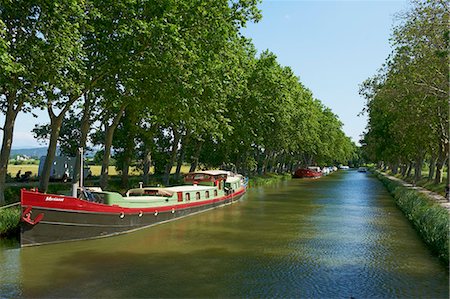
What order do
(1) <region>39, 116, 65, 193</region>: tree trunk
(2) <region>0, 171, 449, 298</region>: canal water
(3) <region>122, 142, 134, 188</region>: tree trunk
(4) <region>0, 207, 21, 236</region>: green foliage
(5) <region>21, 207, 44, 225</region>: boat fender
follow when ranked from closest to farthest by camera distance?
(2) <region>0, 171, 449, 298</region>: canal water → (5) <region>21, 207, 44, 225</region>: boat fender → (4) <region>0, 207, 21, 236</region>: green foliage → (1) <region>39, 116, 65, 193</region>: tree trunk → (3) <region>122, 142, 134, 188</region>: tree trunk

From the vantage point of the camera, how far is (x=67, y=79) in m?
24.9

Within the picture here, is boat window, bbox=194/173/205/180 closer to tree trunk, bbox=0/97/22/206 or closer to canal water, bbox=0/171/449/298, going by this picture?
canal water, bbox=0/171/449/298

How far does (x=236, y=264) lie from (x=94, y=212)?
845 cm

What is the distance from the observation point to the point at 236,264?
19.2 metres

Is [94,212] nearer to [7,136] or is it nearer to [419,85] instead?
[7,136]

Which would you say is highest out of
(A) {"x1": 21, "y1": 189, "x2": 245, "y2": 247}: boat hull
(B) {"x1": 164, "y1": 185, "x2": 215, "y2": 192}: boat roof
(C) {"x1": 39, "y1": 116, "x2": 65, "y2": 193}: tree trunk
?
(C) {"x1": 39, "y1": 116, "x2": 65, "y2": 193}: tree trunk

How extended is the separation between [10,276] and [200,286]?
23.8ft

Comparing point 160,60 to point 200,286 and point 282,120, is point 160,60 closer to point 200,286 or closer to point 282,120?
point 200,286

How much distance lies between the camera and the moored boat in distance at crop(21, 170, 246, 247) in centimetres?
2084

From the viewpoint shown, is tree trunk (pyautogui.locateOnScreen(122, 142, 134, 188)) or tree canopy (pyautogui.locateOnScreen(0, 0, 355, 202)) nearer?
tree canopy (pyautogui.locateOnScreen(0, 0, 355, 202))

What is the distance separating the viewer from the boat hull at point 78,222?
2091cm

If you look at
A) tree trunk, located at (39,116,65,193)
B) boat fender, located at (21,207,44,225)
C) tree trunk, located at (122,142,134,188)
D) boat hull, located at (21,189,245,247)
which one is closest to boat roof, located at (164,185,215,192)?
boat hull, located at (21,189,245,247)

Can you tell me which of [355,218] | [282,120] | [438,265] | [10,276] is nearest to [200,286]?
Result: [10,276]

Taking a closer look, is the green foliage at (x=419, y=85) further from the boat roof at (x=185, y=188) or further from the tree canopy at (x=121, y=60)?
the boat roof at (x=185, y=188)
